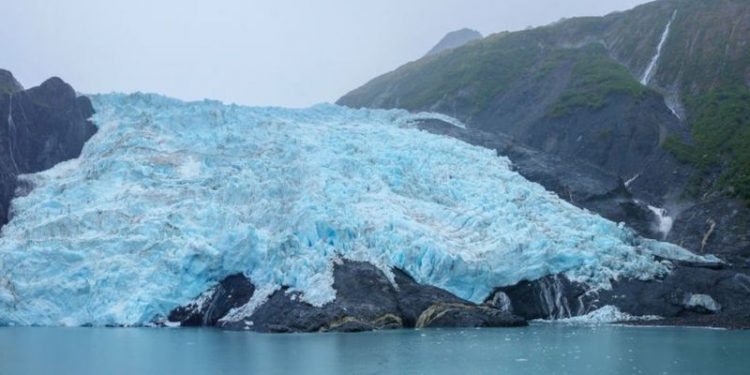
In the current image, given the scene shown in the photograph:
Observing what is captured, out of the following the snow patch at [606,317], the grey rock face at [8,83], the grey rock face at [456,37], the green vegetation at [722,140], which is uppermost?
the grey rock face at [456,37]

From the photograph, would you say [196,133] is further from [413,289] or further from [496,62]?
[496,62]

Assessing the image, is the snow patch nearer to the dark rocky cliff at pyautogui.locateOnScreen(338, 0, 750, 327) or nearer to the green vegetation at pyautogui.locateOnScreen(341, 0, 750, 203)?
the dark rocky cliff at pyautogui.locateOnScreen(338, 0, 750, 327)

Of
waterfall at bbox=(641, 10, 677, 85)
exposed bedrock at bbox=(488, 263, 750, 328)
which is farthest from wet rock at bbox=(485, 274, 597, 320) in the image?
waterfall at bbox=(641, 10, 677, 85)

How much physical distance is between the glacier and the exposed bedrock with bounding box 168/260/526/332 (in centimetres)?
51

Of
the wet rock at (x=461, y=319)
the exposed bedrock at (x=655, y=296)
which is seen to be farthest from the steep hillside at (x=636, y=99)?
the wet rock at (x=461, y=319)

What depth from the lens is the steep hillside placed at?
31656 mm

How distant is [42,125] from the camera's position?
34.5m

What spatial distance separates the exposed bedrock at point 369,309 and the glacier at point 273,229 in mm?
513

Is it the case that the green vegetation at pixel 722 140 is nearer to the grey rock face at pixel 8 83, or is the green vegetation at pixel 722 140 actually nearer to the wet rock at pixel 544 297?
the wet rock at pixel 544 297

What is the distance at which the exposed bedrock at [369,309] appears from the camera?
74.1 ft

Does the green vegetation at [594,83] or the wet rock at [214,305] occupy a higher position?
the green vegetation at [594,83]

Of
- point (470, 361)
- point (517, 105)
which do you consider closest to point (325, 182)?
point (470, 361)

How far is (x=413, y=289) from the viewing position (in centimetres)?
2397

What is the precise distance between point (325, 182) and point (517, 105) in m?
23.0
